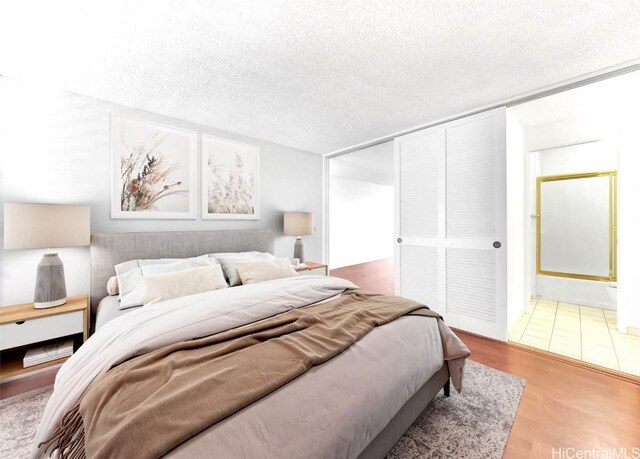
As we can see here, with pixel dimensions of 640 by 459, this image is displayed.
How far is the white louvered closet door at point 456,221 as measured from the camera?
103 inches

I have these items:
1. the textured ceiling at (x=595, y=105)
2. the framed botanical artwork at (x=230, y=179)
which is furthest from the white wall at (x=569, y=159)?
the framed botanical artwork at (x=230, y=179)

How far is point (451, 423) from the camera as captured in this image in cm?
158

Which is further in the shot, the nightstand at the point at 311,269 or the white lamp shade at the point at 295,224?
the white lamp shade at the point at 295,224

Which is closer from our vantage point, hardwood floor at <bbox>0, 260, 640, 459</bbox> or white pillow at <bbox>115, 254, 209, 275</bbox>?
hardwood floor at <bbox>0, 260, 640, 459</bbox>

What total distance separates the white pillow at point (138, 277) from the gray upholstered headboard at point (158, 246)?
0.32 meters

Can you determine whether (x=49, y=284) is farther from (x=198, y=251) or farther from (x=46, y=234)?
(x=198, y=251)

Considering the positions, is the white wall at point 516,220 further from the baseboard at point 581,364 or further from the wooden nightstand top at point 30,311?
the wooden nightstand top at point 30,311

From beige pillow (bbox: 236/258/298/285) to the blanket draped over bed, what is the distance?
3.35 ft

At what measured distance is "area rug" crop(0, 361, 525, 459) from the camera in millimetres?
1396

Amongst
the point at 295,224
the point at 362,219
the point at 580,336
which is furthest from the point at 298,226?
the point at 362,219

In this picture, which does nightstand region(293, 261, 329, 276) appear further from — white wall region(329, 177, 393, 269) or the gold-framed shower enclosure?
the gold-framed shower enclosure

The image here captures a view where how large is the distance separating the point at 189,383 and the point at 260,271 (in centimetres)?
163

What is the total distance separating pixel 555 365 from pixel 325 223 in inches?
128

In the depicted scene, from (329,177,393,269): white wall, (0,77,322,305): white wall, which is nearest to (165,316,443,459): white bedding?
(0,77,322,305): white wall
